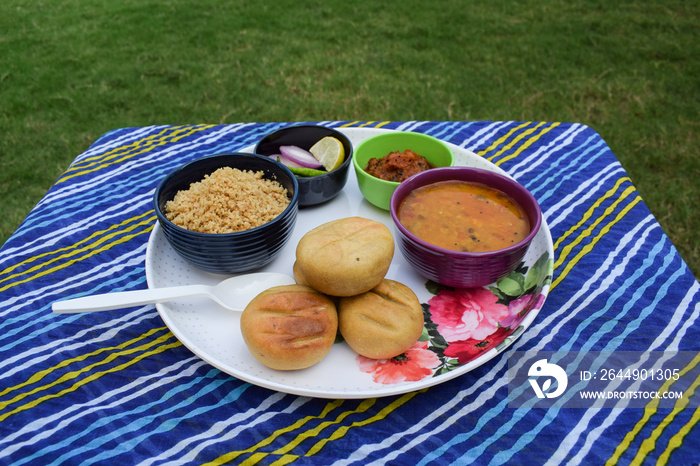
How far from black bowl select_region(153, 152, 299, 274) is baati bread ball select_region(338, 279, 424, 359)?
42 centimetres

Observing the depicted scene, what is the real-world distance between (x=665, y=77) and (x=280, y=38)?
4842 millimetres

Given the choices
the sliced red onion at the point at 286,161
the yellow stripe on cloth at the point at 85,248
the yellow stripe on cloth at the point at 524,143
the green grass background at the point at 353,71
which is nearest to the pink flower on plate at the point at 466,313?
the sliced red onion at the point at 286,161

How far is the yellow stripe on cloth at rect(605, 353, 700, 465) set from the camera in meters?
1.38

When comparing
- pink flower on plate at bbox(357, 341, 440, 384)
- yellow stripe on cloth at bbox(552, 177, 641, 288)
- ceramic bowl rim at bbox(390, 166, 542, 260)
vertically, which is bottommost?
pink flower on plate at bbox(357, 341, 440, 384)

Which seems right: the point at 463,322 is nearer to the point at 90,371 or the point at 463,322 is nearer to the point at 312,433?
the point at 312,433

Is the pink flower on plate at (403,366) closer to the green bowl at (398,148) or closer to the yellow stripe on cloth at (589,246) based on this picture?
the yellow stripe on cloth at (589,246)

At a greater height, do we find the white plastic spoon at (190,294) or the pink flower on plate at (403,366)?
the white plastic spoon at (190,294)

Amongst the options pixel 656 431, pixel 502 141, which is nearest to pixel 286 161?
pixel 502 141

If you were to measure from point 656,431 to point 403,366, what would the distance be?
2.47ft

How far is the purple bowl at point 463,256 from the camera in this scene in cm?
165

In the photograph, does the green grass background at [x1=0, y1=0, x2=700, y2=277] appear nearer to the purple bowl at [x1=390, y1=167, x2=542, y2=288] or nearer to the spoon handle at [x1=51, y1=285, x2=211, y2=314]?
the purple bowl at [x1=390, y1=167, x2=542, y2=288]

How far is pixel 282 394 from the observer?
1.55 metres

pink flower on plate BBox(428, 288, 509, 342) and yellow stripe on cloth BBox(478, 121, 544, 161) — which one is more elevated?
yellow stripe on cloth BBox(478, 121, 544, 161)

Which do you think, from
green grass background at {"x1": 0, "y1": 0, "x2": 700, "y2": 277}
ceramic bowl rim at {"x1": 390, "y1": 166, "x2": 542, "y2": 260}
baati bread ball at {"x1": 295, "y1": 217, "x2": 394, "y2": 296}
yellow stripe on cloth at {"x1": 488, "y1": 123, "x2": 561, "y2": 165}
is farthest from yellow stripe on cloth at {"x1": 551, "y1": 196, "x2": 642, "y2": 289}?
green grass background at {"x1": 0, "y1": 0, "x2": 700, "y2": 277}
